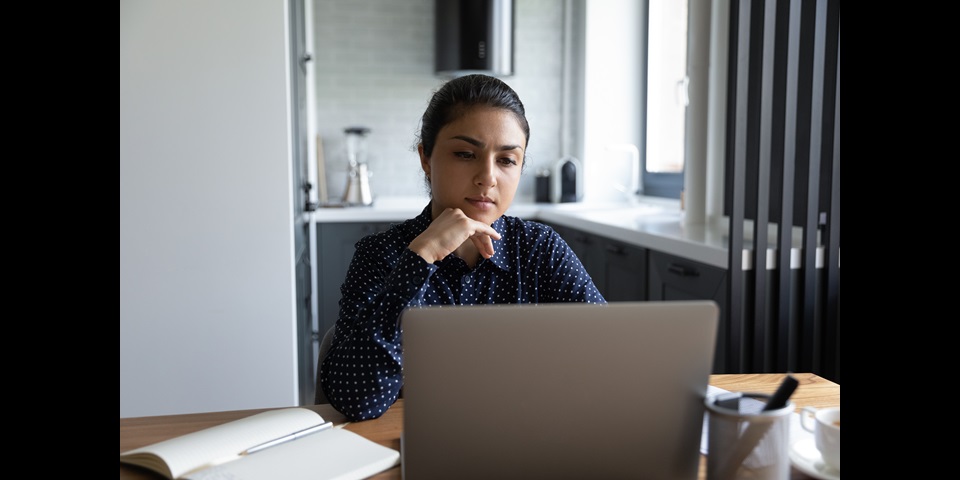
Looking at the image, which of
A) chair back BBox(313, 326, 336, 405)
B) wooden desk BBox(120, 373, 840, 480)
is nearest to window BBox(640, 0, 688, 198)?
wooden desk BBox(120, 373, 840, 480)

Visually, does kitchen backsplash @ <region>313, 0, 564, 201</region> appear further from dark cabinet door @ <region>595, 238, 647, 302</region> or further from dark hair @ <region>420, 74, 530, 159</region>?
dark hair @ <region>420, 74, 530, 159</region>

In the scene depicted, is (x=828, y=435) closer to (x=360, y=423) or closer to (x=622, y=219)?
(x=360, y=423)

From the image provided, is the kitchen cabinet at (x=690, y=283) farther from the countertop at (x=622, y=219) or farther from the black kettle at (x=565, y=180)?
the black kettle at (x=565, y=180)

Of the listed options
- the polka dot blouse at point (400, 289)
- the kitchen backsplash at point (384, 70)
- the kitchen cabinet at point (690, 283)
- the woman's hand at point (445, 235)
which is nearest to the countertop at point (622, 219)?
the kitchen cabinet at point (690, 283)

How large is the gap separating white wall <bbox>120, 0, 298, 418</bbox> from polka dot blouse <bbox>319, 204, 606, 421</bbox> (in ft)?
3.51

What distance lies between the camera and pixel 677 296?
2715 mm

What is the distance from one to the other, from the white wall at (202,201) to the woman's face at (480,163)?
1.14 metres

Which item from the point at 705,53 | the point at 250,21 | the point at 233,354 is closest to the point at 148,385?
the point at 233,354

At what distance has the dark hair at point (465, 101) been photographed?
5.17 feet

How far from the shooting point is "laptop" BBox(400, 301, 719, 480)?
2.54ft

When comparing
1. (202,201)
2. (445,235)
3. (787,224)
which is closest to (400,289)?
(445,235)
